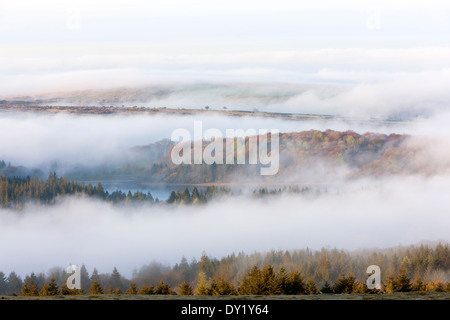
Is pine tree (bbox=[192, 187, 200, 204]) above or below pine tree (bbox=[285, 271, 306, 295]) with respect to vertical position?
above

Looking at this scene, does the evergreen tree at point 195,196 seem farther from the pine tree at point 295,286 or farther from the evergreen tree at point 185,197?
the pine tree at point 295,286

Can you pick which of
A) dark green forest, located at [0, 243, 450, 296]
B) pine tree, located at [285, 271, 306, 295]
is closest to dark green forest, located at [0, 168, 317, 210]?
dark green forest, located at [0, 243, 450, 296]

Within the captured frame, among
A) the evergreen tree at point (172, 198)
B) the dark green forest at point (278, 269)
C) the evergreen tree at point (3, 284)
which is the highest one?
the evergreen tree at point (172, 198)

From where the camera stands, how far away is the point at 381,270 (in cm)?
1638

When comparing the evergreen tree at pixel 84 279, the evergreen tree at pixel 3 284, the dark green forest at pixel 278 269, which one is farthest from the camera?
the evergreen tree at pixel 84 279

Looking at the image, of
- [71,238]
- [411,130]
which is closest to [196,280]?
[71,238]

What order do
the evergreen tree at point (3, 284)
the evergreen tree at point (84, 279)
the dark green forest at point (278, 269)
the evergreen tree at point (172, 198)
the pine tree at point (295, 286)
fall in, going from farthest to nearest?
the evergreen tree at point (172, 198) → the evergreen tree at point (84, 279) → the evergreen tree at point (3, 284) → the dark green forest at point (278, 269) → the pine tree at point (295, 286)

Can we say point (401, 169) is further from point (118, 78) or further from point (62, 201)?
point (62, 201)

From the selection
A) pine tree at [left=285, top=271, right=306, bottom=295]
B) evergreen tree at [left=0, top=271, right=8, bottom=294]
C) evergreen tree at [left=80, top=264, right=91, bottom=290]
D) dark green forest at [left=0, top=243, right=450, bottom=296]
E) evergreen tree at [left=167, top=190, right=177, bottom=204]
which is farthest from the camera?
evergreen tree at [left=167, top=190, right=177, bottom=204]

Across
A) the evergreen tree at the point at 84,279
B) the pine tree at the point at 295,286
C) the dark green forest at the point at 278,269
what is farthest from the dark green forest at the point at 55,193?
the pine tree at the point at 295,286

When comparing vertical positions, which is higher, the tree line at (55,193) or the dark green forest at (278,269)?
the tree line at (55,193)

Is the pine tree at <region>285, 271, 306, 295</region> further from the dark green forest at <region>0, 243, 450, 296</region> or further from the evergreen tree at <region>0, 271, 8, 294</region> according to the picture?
the evergreen tree at <region>0, 271, 8, 294</region>

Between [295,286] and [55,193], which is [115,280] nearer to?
[55,193]

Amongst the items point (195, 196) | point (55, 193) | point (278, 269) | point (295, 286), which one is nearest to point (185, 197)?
point (195, 196)
